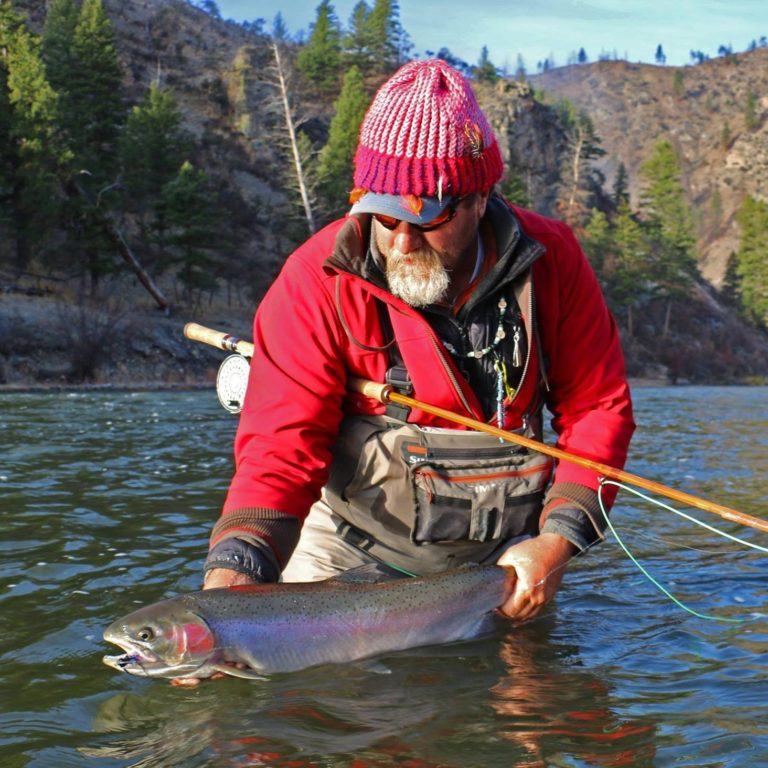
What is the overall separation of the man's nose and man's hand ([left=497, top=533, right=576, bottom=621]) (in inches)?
52.9

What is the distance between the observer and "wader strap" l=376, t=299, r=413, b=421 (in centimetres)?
434

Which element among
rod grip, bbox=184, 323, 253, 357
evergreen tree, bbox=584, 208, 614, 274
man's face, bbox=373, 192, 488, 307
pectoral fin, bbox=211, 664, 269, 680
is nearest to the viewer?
pectoral fin, bbox=211, 664, 269, 680

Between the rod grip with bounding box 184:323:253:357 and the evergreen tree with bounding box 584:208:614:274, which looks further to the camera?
the evergreen tree with bounding box 584:208:614:274

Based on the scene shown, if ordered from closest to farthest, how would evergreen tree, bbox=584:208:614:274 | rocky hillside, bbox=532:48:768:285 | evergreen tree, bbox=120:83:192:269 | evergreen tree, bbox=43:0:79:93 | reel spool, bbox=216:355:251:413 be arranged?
1. reel spool, bbox=216:355:251:413
2. evergreen tree, bbox=120:83:192:269
3. evergreen tree, bbox=43:0:79:93
4. evergreen tree, bbox=584:208:614:274
5. rocky hillside, bbox=532:48:768:285

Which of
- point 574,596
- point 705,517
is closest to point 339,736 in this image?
point 574,596

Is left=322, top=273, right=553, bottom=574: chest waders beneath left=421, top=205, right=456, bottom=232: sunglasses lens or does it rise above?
beneath

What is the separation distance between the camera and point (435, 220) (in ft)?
13.0

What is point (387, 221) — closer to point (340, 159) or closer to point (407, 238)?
point (407, 238)

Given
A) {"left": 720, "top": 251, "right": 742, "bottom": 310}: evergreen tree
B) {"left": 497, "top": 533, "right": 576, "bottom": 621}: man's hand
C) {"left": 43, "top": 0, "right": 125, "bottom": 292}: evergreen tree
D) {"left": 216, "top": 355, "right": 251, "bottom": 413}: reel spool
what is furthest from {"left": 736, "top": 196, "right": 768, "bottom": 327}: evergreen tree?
{"left": 497, "top": 533, "right": 576, "bottom": 621}: man's hand

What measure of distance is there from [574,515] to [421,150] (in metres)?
1.69

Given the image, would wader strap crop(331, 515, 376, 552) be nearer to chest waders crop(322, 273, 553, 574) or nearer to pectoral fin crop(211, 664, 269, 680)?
chest waders crop(322, 273, 553, 574)

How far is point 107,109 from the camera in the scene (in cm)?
4262

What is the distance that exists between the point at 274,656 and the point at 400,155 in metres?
1.97

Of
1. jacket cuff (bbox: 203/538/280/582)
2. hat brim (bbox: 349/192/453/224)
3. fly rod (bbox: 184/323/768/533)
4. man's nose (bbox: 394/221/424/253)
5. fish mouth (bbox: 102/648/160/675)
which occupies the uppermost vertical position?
hat brim (bbox: 349/192/453/224)
